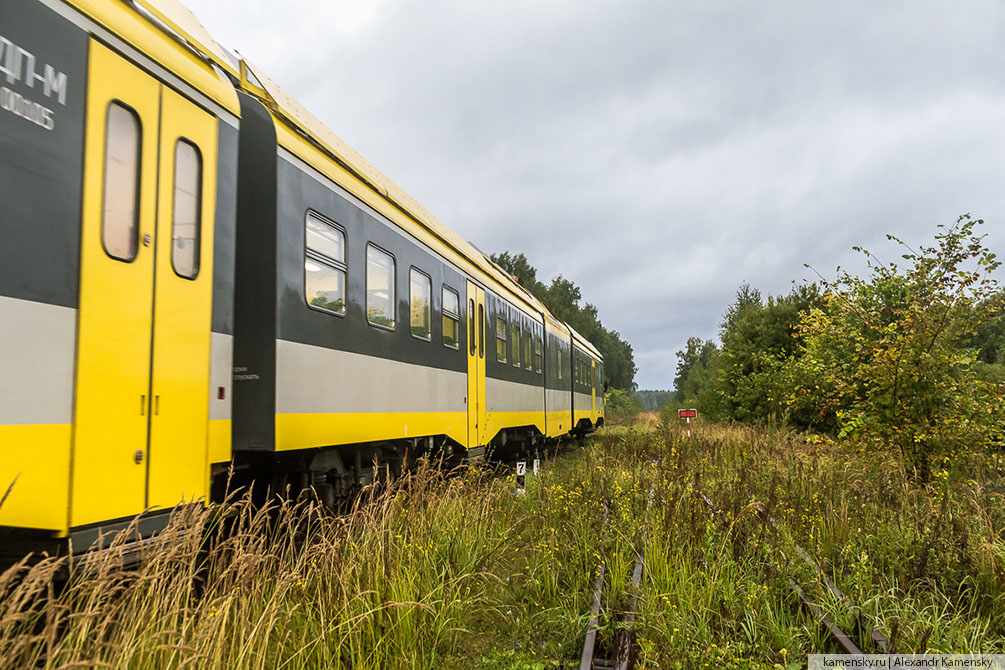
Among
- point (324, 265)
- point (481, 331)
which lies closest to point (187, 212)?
point (324, 265)

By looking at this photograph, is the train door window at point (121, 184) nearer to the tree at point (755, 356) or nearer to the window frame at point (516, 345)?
the window frame at point (516, 345)

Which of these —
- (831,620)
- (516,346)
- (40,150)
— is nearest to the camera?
(40,150)

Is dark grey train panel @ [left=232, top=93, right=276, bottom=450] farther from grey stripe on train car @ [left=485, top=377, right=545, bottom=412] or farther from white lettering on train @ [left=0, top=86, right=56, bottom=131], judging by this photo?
grey stripe on train car @ [left=485, top=377, right=545, bottom=412]

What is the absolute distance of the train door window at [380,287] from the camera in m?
6.43

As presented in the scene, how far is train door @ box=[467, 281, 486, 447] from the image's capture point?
9.84 m

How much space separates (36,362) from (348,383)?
2922mm

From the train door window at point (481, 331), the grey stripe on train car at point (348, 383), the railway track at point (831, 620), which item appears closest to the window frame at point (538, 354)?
the train door window at point (481, 331)

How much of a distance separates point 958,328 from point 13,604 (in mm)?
8551

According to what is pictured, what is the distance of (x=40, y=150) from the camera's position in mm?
3178

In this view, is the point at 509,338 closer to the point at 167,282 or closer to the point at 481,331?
the point at 481,331

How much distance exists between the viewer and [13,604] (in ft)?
7.20

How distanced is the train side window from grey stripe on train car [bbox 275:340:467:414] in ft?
1.78

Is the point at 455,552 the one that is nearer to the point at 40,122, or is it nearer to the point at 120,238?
the point at 120,238

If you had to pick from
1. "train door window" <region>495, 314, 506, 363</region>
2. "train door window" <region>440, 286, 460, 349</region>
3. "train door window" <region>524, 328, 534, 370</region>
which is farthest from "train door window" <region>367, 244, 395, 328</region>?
"train door window" <region>524, 328, 534, 370</region>
